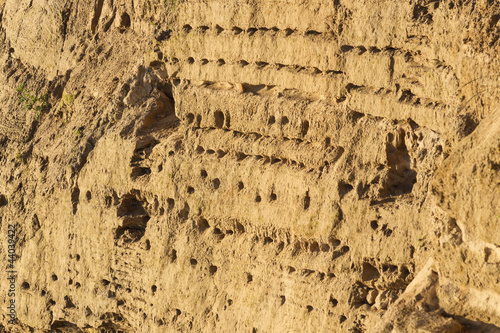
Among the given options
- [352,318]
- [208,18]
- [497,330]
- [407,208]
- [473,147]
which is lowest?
[352,318]

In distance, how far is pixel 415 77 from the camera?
6121mm

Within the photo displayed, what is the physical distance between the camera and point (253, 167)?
7172 mm

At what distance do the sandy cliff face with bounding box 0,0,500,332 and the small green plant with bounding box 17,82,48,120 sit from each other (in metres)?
0.02

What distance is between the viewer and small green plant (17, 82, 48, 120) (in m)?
9.79

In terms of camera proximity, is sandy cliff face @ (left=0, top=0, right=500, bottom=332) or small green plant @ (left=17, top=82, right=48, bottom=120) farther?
small green plant @ (left=17, top=82, right=48, bottom=120)

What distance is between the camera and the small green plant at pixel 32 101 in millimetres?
9789

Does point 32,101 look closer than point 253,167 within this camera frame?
No

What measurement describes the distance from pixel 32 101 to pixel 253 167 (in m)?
3.73

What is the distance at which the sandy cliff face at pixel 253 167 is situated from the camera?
548 cm

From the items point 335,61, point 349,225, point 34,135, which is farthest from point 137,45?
point 349,225

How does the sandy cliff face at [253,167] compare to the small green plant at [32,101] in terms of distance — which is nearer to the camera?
the sandy cliff face at [253,167]

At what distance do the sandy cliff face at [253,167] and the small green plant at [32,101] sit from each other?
0.02 meters

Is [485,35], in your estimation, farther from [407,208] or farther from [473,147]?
[407,208]

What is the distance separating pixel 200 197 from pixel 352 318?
6.33ft
